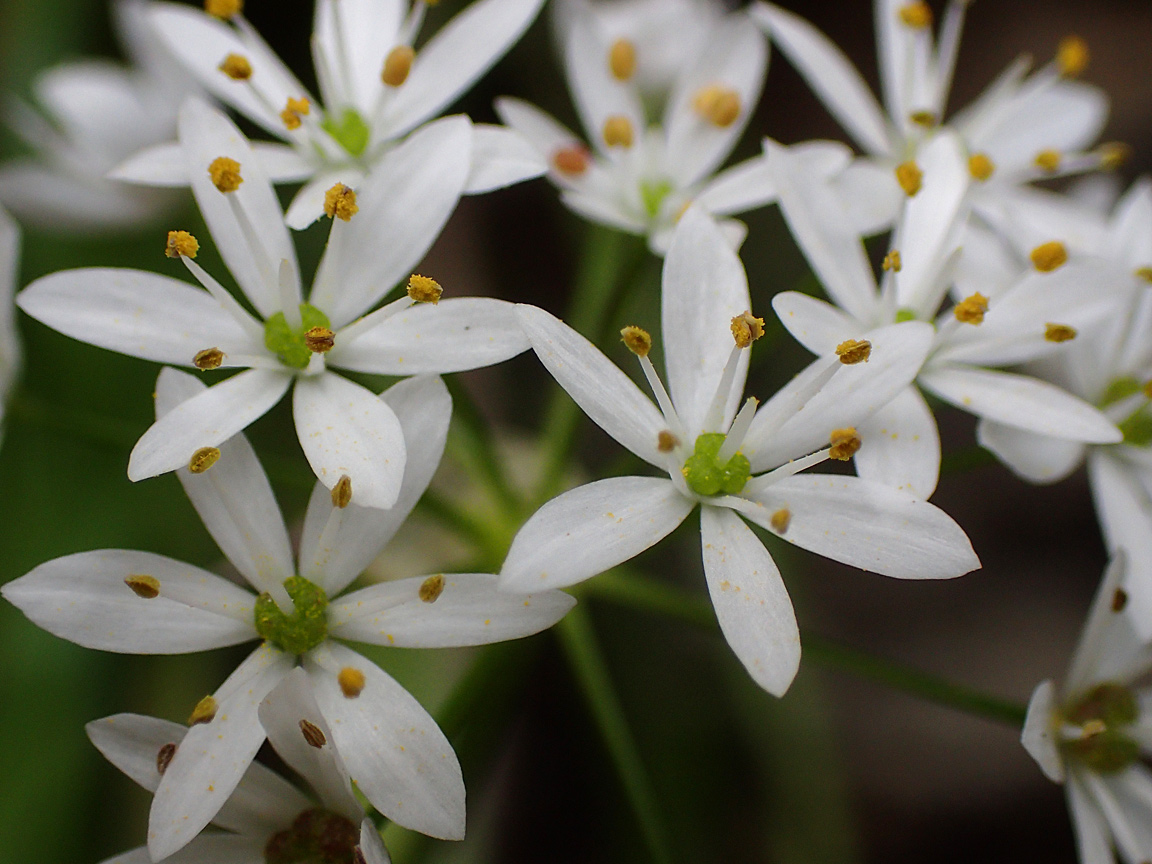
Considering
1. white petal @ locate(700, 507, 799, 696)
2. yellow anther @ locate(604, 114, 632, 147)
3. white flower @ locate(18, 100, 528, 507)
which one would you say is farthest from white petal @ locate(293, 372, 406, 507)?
yellow anther @ locate(604, 114, 632, 147)

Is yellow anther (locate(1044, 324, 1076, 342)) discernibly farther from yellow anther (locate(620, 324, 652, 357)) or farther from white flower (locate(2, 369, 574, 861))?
white flower (locate(2, 369, 574, 861))

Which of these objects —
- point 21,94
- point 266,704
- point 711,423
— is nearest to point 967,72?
point 711,423

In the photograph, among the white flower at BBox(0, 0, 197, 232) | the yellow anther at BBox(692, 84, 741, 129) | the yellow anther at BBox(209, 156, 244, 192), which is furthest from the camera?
the white flower at BBox(0, 0, 197, 232)

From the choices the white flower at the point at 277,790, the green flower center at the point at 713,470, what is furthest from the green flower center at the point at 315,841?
the green flower center at the point at 713,470

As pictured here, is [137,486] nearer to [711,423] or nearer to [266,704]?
[266,704]

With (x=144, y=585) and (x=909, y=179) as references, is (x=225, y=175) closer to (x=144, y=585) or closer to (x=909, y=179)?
(x=144, y=585)

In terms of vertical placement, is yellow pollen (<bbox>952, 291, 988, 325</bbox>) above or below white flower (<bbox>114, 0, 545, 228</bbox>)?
below

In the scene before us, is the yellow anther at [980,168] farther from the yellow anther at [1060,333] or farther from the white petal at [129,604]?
the white petal at [129,604]
